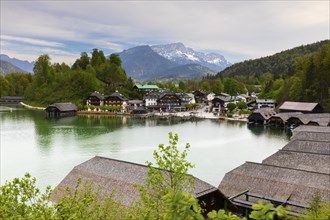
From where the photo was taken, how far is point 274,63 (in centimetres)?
16162

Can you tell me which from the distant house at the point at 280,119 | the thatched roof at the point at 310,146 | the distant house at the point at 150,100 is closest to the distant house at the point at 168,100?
the distant house at the point at 150,100

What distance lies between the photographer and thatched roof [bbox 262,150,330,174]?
20.8 metres

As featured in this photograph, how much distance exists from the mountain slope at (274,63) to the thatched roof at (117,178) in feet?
469

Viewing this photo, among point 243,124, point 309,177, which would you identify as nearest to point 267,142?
point 243,124

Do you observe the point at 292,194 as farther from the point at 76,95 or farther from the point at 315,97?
the point at 76,95

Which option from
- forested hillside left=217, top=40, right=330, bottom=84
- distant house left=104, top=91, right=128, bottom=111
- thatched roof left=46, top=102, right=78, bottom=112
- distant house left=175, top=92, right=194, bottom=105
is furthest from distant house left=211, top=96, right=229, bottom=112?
forested hillside left=217, top=40, right=330, bottom=84

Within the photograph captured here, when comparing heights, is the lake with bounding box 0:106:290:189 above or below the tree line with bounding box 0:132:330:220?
below

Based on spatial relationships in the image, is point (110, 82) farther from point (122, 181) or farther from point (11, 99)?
point (122, 181)

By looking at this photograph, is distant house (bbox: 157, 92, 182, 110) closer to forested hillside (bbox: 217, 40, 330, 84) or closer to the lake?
the lake

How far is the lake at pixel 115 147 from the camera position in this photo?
84.5ft

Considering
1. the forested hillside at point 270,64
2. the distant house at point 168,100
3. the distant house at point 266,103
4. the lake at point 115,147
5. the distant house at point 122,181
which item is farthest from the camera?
the forested hillside at point 270,64

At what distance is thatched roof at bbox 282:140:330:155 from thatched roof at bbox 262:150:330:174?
3313 mm

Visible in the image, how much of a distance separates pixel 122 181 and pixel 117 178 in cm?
50

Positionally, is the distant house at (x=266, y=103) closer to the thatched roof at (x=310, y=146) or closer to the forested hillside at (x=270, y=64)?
the thatched roof at (x=310, y=146)
